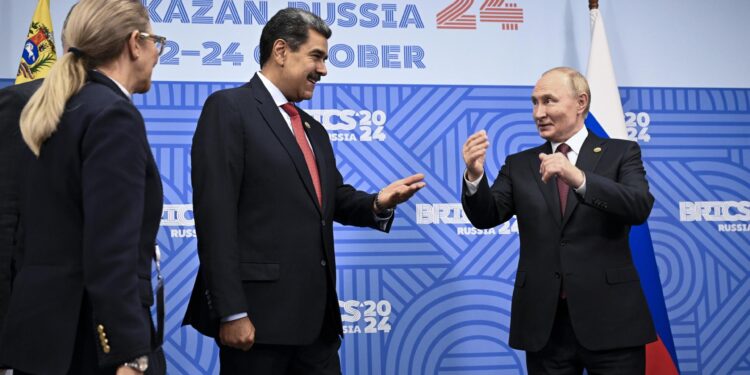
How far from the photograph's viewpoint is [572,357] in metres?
2.33

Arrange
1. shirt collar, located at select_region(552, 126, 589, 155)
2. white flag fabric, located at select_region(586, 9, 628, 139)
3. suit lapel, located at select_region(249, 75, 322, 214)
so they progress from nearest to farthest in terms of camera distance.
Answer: suit lapel, located at select_region(249, 75, 322, 214)
shirt collar, located at select_region(552, 126, 589, 155)
white flag fabric, located at select_region(586, 9, 628, 139)

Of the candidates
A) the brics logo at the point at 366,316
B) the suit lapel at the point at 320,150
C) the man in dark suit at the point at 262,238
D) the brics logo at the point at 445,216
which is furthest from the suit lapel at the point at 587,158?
the brics logo at the point at 366,316

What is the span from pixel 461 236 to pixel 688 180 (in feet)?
4.13

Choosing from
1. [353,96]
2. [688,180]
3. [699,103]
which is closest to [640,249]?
[688,180]

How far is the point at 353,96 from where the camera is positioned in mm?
3537

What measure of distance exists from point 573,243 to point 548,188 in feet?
0.75

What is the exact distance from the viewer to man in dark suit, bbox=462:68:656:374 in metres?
2.28

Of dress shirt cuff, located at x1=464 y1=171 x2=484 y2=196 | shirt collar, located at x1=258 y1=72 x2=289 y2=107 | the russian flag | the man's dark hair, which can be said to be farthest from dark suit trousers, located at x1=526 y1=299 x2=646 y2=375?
the man's dark hair

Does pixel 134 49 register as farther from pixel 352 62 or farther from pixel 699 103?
pixel 699 103

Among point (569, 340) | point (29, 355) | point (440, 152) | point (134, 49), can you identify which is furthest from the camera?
point (440, 152)

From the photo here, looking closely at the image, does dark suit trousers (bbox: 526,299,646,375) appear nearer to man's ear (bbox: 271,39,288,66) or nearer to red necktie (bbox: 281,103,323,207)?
red necktie (bbox: 281,103,323,207)

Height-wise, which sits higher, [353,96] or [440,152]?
[353,96]

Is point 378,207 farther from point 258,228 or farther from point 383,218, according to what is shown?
point 258,228

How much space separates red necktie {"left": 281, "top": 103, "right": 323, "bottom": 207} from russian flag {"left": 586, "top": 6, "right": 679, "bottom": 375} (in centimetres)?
171
